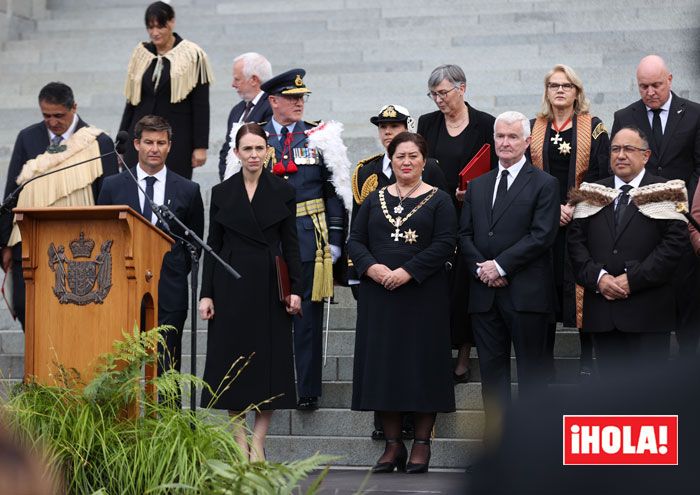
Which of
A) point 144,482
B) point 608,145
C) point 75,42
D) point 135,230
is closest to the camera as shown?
point 144,482

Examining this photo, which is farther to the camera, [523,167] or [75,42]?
[75,42]

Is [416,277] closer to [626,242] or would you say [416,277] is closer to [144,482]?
[626,242]

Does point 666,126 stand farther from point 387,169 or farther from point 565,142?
point 387,169

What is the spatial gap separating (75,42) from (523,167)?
8766 mm

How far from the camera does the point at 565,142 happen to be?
24.9 ft

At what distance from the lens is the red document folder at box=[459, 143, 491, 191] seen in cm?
761

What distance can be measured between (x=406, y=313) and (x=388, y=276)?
23cm

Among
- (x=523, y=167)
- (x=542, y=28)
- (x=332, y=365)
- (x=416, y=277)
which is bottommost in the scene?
(x=332, y=365)

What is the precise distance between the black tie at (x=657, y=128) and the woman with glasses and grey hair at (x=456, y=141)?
98cm

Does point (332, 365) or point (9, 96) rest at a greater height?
point (9, 96)

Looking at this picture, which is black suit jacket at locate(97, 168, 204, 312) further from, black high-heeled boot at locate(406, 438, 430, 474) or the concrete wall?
the concrete wall

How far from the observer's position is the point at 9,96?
44.5ft

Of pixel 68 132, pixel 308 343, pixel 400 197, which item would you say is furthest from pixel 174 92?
pixel 400 197

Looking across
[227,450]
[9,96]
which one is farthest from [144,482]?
[9,96]
